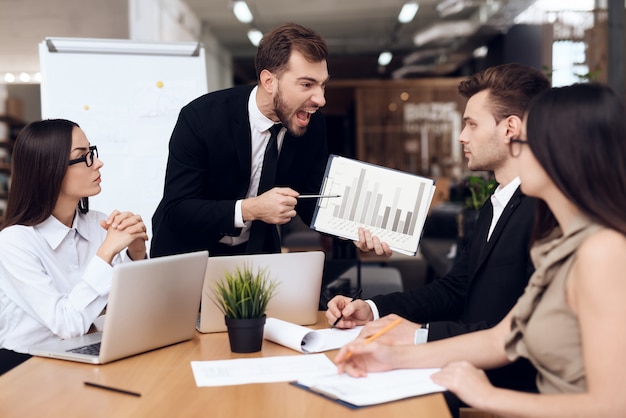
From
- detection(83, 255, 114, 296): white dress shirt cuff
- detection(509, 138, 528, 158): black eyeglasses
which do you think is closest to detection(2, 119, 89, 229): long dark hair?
detection(83, 255, 114, 296): white dress shirt cuff

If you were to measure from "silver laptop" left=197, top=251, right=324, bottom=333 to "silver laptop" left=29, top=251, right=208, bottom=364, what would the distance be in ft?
0.21

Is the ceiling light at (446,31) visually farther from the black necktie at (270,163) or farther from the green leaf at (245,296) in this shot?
the green leaf at (245,296)

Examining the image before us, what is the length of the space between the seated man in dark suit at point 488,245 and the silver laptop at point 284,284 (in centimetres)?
7

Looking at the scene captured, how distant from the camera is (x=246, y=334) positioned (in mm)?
1670

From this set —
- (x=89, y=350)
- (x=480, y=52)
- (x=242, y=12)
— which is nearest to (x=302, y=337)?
(x=89, y=350)

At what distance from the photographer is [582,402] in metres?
1.20

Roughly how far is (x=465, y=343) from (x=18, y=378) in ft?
3.16

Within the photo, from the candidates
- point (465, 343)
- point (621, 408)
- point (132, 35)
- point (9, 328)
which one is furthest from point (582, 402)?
point (132, 35)

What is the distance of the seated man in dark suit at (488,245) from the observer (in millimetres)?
1927

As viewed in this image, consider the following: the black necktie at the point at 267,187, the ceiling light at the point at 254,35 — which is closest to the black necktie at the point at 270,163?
the black necktie at the point at 267,187

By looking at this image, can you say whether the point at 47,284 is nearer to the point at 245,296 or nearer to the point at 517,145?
the point at 245,296

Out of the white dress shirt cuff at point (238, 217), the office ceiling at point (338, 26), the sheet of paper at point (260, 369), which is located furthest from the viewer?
the office ceiling at point (338, 26)

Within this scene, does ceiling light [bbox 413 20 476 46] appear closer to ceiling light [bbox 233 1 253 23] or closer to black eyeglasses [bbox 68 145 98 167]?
ceiling light [bbox 233 1 253 23]

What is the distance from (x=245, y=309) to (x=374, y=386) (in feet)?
1.31
